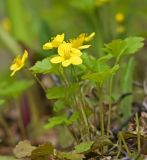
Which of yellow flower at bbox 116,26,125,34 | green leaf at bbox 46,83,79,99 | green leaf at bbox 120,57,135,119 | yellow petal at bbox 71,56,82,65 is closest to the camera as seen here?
yellow petal at bbox 71,56,82,65

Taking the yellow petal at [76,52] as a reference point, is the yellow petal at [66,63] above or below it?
below

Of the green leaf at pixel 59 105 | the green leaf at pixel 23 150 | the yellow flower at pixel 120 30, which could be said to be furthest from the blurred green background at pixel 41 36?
the green leaf at pixel 23 150

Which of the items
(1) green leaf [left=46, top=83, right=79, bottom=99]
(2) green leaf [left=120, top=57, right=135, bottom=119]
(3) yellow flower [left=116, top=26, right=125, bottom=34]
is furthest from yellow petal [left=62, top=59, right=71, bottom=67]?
(3) yellow flower [left=116, top=26, right=125, bottom=34]

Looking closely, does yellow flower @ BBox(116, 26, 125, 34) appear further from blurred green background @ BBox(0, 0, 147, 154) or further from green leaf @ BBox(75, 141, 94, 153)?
green leaf @ BBox(75, 141, 94, 153)

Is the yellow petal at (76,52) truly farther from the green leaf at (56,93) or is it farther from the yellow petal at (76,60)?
the green leaf at (56,93)

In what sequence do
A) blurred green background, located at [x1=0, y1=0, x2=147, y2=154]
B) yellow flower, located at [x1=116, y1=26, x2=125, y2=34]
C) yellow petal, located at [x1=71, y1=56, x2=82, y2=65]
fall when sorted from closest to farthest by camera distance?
yellow petal, located at [x1=71, y1=56, x2=82, y2=65] < blurred green background, located at [x1=0, y1=0, x2=147, y2=154] < yellow flower, located at [x1=116, y1=26, x2=125, y2=34]

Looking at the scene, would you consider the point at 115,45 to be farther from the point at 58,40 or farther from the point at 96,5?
the point at 96,5

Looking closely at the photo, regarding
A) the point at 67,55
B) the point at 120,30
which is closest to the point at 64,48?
the point at 67,55

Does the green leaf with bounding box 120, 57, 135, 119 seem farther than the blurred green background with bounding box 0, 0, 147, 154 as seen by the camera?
No

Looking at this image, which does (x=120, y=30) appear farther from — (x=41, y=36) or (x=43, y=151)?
(x=43, y=151)
